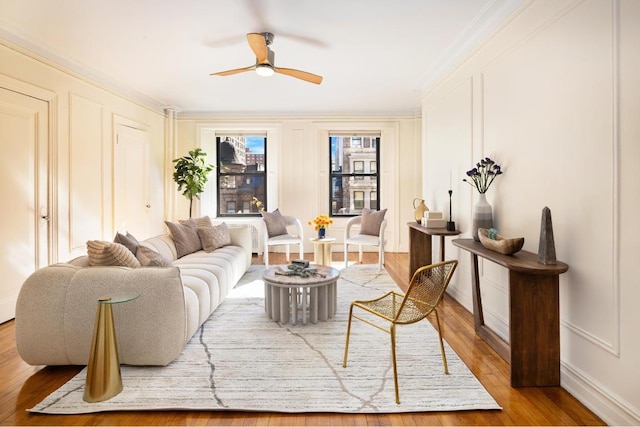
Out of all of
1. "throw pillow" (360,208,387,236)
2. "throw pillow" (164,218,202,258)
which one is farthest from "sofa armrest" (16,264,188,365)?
"throw pillow" (360,208,387,236)

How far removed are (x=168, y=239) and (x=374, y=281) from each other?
8.56 ft

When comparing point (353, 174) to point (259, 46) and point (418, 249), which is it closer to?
point (418, 249)

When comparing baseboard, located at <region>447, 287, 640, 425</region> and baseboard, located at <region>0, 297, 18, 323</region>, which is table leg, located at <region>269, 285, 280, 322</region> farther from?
baseboard, located at <region>0, 297, 18, 323</region>

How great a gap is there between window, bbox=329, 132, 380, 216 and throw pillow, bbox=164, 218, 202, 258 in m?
3.10

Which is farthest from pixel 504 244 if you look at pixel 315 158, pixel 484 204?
pixel 315 158

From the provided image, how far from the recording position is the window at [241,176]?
693 centimetres

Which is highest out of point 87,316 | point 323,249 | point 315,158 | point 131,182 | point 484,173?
point 315,158

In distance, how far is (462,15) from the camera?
2.98 meters

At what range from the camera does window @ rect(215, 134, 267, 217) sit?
22.7ft

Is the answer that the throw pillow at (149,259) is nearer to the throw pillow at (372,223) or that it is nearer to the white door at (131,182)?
the white door at (131,182)

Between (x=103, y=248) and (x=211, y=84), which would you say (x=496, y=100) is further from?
(x=211, y=84)

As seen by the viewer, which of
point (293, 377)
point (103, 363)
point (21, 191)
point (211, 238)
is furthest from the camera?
point (211, 238)

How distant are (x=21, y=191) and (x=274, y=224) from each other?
306 cm

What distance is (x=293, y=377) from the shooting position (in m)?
2.23
